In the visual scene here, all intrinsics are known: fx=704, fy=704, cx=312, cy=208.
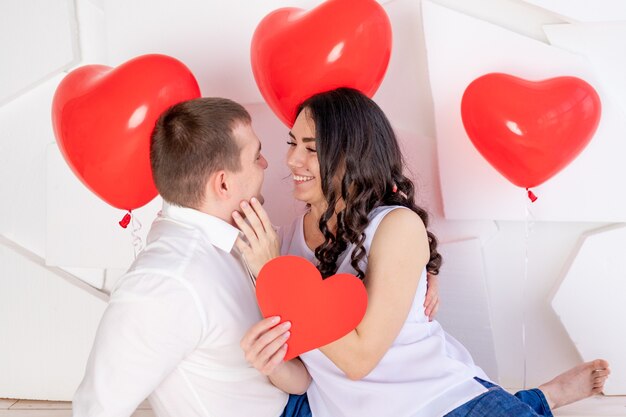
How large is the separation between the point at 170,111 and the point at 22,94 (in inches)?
44.1

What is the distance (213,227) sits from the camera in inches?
63.1

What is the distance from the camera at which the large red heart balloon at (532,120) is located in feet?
6.44

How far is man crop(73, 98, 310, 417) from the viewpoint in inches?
56.1

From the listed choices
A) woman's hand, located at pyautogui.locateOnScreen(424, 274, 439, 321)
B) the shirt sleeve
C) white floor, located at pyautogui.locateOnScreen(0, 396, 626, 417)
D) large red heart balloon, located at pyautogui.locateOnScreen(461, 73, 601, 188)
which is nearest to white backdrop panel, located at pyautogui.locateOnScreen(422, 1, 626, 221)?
large red heart balloon, located at pyautogui.locateOnScreen(461, 73, 601, 188)

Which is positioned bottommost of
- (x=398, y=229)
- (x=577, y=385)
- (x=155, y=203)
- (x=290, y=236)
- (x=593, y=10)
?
(x=577, y=385)

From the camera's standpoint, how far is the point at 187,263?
1517 mm

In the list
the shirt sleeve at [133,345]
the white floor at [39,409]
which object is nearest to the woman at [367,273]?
the shirt sleeve at [133,345]

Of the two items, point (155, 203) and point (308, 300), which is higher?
point (308, 300)

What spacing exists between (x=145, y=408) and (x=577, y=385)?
5.02ft

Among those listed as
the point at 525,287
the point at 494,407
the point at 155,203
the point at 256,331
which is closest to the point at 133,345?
the point at 256,331

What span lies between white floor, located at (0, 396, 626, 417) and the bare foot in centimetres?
9

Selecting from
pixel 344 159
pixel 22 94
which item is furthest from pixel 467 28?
pixel 22 94

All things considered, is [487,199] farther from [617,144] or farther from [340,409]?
[340,409]

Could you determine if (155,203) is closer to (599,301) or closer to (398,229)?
(398,229)
